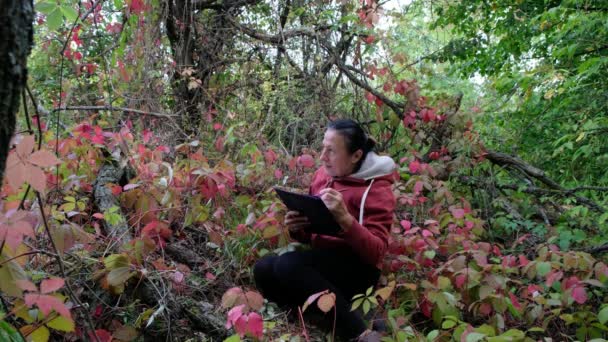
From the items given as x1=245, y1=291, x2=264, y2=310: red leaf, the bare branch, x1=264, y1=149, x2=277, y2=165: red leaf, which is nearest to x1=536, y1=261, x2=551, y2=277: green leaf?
x1=245, y1=291, x2=264, y2=310: red leaf

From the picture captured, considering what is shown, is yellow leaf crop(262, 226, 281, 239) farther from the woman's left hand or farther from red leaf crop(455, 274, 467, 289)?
red leaf crop(455, 274, 467, 289)

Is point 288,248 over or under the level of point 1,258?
under

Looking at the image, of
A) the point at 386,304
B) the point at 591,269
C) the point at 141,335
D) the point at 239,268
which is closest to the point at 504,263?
the point at 591,269

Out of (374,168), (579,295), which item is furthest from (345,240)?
(579,295)

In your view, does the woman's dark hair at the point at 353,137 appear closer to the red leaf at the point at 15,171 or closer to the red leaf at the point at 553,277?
the red leaf at the point at 553,277

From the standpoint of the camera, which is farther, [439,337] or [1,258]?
[439,337]

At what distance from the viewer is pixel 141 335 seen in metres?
2.22

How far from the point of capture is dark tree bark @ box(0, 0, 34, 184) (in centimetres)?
83

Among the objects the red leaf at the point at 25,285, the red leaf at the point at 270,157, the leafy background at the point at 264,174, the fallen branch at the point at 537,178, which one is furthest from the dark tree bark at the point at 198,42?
the red leaf at the point at 25,285

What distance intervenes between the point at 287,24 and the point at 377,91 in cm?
127

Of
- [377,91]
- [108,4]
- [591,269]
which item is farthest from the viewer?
[108,4]

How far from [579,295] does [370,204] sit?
3.81ft

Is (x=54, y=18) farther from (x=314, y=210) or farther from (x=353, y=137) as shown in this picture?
(x=353, y=137)

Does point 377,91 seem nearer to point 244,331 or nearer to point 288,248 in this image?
point 288,248
